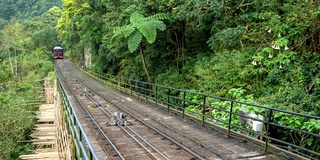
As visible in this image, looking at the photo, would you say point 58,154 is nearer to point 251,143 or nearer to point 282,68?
point 251,143

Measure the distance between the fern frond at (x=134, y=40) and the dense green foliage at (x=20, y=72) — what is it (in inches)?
286

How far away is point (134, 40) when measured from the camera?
515 inches

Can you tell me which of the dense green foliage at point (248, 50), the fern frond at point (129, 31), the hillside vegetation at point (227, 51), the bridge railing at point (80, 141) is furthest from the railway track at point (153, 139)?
the fern frond at point (129, 31)

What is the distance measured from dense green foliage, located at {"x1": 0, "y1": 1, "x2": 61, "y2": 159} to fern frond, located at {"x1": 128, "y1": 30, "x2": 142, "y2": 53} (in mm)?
7269

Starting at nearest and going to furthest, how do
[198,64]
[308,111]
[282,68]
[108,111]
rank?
[308,111], [282,68], [108,111], [198,64]

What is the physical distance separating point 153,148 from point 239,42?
6.85 m

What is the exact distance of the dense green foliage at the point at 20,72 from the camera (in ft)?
51.3

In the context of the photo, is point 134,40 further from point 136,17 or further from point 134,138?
point 134,138

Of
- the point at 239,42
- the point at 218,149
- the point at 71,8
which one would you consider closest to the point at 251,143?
the point at 218,149

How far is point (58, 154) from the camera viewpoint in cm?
1213

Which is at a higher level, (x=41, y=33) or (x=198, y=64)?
(x=41, y=33)

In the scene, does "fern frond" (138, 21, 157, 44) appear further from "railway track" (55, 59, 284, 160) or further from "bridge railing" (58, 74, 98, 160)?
"bridge railing" (58, 74, 98, 160)

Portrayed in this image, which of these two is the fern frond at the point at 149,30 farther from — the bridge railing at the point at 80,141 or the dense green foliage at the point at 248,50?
the bridge railing at the point at 80,141

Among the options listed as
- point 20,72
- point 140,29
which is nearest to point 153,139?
point 140,29
